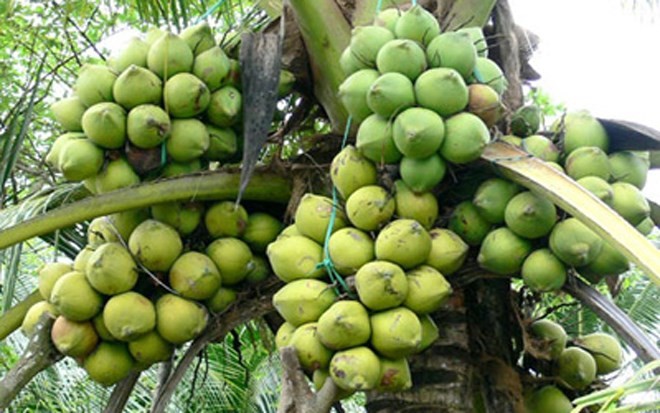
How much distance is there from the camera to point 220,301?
83.8 inches

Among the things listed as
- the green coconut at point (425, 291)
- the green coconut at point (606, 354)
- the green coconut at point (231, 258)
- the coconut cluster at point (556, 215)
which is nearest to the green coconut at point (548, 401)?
the green coconut at point (606, 354)

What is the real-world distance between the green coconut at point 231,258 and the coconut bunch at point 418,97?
404 millimetres

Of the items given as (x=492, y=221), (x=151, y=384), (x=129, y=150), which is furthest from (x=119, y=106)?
(x=151, y=384)

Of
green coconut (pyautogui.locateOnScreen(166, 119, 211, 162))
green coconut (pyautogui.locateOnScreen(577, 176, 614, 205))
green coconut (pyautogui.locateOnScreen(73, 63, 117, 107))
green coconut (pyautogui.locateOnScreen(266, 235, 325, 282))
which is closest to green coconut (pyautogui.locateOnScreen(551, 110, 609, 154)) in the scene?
green coconut (pyautogui.locateOnScreen(577, 176, 614, 205))

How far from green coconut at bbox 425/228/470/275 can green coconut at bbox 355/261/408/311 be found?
0.34ft

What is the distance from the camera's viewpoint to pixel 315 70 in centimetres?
228

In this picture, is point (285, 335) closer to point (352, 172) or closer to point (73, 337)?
point (352, 172)

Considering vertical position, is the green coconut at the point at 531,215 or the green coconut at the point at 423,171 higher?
the green coconut at the point at 423,171

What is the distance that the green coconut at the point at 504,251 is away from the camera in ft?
6.08

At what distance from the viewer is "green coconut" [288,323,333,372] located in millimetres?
1808

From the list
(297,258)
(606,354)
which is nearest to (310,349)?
(297,258)

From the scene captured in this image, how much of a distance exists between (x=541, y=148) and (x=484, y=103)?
0.54ft

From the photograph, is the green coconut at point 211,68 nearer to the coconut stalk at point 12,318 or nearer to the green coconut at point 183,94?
the green coconut at point 183,94

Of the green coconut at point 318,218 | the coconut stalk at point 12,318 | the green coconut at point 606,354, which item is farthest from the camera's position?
the green coconut at point 606,354
